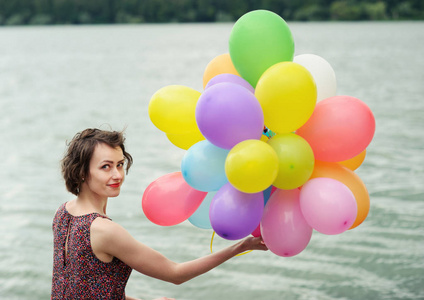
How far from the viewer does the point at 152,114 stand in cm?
233

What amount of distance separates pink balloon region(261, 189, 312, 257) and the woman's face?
550 millimetres

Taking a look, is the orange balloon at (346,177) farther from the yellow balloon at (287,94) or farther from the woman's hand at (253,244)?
the woman's hand at (253,244)

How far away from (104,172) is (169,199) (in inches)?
10.6

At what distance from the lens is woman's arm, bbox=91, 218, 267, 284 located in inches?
80.7

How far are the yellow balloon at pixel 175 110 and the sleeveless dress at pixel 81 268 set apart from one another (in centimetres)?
44

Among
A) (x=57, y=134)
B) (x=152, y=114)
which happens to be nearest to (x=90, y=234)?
(x=152, y=114)

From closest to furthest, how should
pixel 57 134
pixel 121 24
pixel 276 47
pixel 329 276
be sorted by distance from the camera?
pixel 276 47 < pixel 329 276 < pixel 57 134 < pixel 121 24

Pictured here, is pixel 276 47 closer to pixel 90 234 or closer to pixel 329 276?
pixel 90 234

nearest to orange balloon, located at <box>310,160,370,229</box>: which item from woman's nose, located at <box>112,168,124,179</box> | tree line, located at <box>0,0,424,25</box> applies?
woman's nose, located at <box>112,168,124,179</box>

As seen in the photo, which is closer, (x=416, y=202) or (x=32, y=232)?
(x=32, y=232)

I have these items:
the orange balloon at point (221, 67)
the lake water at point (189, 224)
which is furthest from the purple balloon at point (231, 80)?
the lake water at point (189, 224)

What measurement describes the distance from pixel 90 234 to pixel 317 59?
1133 mm

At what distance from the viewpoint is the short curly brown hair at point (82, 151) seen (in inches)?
85.1

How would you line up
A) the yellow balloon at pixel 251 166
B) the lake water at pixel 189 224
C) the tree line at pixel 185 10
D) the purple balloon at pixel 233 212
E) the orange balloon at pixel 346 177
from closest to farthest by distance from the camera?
the yellow balloon at pixel 251 166
the purple balloon at pixel 233 212
the orange balloon at pixel 346 177
the lake water at pixel 189 224
the tree line at pixel 185 10
